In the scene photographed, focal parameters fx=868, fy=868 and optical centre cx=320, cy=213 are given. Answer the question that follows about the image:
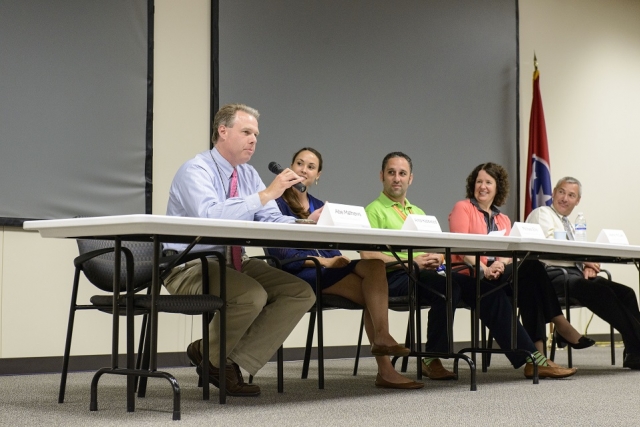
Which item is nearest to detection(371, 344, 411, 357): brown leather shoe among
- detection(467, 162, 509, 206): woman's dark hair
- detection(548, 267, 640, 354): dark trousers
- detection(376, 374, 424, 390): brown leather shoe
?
detection(376, 374, 424, 390): brown leather shoe

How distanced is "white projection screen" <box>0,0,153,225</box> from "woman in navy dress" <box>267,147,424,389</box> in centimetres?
112

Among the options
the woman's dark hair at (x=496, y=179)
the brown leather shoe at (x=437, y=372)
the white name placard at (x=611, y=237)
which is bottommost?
the brown leather shoe at (x=437, y=372)

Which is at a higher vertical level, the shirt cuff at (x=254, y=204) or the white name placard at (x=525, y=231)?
the shirt cuff at (x=254, y=204)

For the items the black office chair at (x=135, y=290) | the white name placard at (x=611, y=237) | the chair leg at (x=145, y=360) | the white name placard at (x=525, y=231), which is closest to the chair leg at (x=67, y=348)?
the black office chair at (x=135, y=290)

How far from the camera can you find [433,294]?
13.0ft

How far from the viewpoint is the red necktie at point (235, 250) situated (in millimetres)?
3348

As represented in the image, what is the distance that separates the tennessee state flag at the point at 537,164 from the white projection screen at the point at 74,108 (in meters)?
3.09

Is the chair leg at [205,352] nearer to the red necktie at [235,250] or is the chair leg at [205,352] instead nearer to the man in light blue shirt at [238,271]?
the man in light blue shirt at [238,271]

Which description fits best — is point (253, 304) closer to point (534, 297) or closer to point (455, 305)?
Answer: point (455, 305)

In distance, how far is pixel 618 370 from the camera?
4504 millimetres

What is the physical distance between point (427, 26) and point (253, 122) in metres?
3.12

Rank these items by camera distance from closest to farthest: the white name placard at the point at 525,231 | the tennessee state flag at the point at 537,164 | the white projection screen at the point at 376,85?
1. the white name placard at the point at 525,231
2. the white projection screen at the point at 376,85
3. the tennessee state flag at the point at 537,164

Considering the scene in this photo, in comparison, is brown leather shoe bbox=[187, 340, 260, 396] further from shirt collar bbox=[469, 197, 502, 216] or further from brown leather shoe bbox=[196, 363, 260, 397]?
shirt collar bbox=[469, 197, 502, 216]

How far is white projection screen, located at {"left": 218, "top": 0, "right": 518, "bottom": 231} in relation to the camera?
17.1 ft
